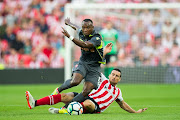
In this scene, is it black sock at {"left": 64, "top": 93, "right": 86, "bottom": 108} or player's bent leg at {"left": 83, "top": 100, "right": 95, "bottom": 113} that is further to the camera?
black sock at {"left": 64, "top": 93, "right": 86, "bottom": 108}

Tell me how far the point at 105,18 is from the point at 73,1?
13.1ft

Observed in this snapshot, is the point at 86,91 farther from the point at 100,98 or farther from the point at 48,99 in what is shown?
the point at 48,99

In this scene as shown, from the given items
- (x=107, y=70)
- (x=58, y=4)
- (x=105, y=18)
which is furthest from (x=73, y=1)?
(x=107, y=70)

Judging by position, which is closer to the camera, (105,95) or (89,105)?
(89,105)

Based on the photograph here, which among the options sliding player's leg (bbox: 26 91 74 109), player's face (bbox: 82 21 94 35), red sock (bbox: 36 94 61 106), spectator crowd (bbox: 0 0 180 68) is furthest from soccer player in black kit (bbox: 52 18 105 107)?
spectator crowd (bbox: 0 0 180 68)

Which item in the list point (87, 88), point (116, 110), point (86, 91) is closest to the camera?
point (86, 91)

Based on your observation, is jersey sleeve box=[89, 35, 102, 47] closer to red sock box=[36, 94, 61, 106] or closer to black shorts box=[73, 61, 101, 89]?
black shorts box=[73, 61, 101, 89]

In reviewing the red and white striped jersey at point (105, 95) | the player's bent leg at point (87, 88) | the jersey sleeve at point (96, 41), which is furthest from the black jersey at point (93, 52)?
the red and white striped jersey at point (105, 95)

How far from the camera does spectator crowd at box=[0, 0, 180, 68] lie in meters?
17.2

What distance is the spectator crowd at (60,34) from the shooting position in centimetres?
1725

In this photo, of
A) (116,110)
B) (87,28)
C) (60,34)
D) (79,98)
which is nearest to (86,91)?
(79,98)

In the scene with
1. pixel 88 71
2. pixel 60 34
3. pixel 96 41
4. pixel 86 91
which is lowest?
pixel 86 91

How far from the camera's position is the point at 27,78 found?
1794 centimetres

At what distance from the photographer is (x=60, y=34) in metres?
19.4
